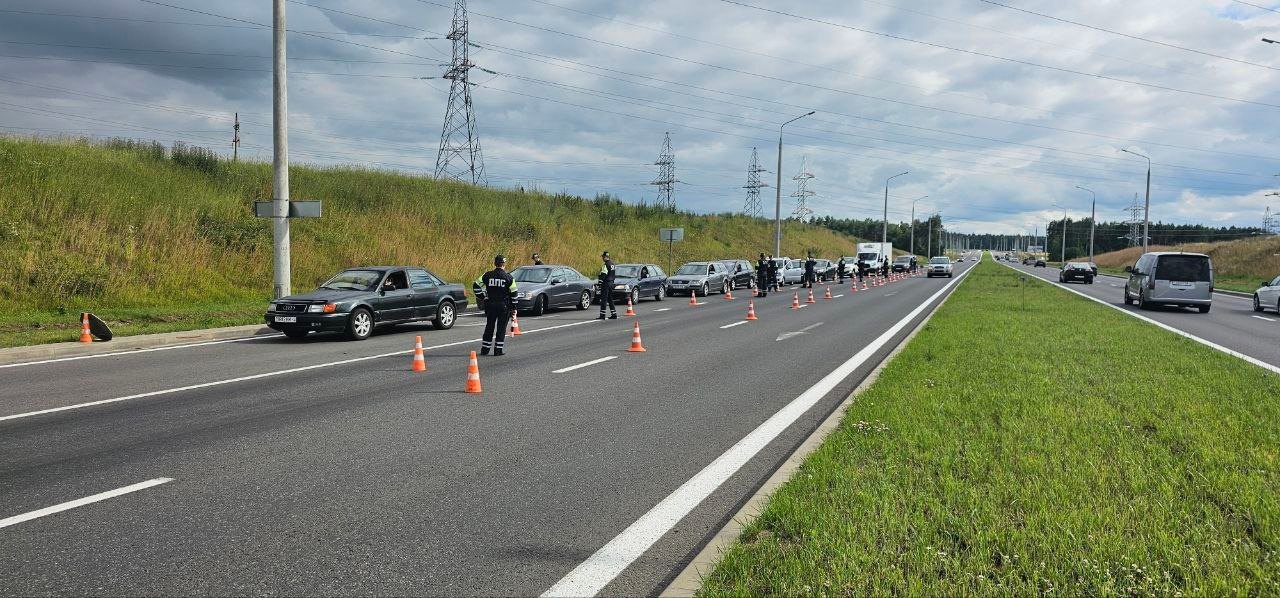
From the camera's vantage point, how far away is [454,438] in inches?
266

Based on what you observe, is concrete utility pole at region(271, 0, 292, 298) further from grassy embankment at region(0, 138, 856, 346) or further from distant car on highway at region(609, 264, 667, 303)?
distant car on highway at region(609, 264, 667, 303)

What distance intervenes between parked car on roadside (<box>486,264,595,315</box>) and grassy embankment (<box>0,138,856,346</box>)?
6769 mm

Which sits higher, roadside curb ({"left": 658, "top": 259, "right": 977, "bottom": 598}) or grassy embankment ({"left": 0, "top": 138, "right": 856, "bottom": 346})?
grassy embankment ({"left": 0, "top": 138, "right": 856, "bottom": 346})

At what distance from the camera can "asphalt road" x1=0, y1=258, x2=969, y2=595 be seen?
154 inches

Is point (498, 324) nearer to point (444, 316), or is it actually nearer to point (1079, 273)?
point (444, 316)

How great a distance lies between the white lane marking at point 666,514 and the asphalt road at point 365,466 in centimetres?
6

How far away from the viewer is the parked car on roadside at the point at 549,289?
2248 centimetres

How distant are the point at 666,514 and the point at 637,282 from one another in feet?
79.4

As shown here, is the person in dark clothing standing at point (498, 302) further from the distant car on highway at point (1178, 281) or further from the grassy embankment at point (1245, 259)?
the grassy embankment at point (1245, 259)

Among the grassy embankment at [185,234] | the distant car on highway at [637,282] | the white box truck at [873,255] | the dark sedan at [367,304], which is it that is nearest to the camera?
the dark sedan at [367,304]

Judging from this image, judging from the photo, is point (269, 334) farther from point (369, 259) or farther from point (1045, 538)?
point (1045, 538)

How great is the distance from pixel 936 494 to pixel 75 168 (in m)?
27.0

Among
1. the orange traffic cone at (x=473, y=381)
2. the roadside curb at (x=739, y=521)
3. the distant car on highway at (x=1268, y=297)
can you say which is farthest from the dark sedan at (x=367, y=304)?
the distant car on highway at (x=1268, y=297)

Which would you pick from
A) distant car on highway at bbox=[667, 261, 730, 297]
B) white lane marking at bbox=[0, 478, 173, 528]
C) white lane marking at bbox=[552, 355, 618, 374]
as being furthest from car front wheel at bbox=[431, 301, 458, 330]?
distant car on highway at bbox=[667, 261, 730, 297]
